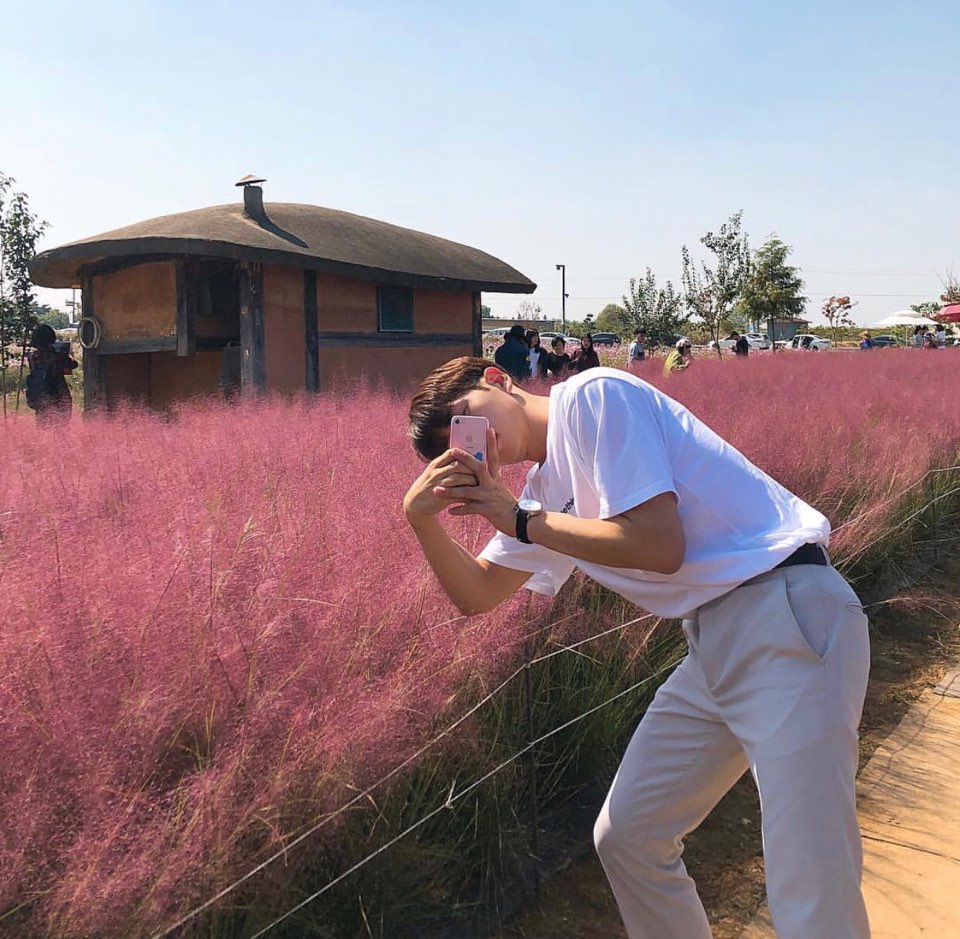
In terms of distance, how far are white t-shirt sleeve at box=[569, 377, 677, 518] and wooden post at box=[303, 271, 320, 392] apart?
385 inches

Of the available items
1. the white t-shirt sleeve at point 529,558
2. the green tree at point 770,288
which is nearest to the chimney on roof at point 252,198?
the white t-shirt sleeve at point 529,558

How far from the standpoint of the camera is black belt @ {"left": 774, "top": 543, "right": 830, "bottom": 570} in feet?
5.82

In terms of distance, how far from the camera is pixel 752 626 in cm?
174

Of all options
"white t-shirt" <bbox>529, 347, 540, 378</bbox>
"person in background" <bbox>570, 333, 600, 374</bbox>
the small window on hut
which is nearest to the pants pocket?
the small window on hut

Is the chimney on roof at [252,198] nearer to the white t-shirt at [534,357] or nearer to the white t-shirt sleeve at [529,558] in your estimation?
the white t-shirt at [534,357]

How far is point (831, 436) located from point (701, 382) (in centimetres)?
294

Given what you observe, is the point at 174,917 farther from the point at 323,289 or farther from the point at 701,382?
the point at 323,289

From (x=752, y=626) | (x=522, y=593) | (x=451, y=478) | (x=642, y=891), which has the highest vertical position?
(x=451, y=478)

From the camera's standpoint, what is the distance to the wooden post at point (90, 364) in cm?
1229

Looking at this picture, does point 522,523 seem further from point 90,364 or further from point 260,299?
point 90,364

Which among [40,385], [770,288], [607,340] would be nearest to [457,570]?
[40,385]

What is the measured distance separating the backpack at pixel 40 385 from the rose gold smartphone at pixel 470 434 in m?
7.93

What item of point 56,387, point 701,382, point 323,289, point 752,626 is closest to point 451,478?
point 752,626

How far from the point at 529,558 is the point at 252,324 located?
29.4 feet
